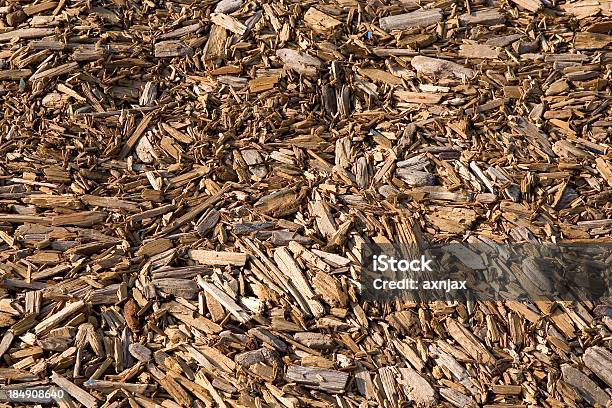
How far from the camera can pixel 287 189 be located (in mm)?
4664

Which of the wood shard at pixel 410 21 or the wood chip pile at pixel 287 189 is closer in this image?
the wood chip pile at pixel 287 189

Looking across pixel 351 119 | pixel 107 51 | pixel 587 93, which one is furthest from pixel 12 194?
pixel 587 93

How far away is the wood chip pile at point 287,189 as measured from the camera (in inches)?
159

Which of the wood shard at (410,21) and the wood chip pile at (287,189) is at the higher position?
the wood shard at (410,21)

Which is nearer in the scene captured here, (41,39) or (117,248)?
(117,248)

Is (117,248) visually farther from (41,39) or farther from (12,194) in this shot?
(41,39)

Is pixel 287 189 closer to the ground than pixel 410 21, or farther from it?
closer to the ground

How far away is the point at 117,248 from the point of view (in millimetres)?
4508

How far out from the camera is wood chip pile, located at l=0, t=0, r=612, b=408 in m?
4.04

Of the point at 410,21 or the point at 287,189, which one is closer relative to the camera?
the point at 287,189

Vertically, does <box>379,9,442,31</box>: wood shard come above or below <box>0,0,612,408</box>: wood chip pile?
above

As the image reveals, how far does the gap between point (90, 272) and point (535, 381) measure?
2.61m

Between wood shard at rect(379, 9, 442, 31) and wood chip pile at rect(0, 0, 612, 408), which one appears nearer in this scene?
wood chip pile at rect(0, 0, 612, 408)

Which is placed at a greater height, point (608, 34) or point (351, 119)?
point (608, 34)
